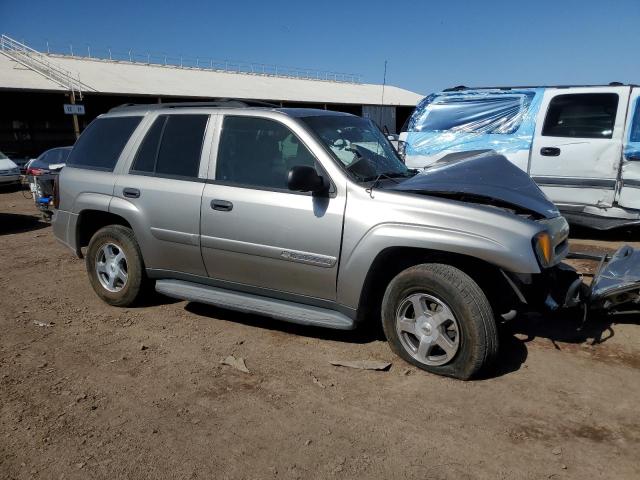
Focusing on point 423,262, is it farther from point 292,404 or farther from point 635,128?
point 635,128

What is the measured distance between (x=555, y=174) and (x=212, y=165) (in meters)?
5.11

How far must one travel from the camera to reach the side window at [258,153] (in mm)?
4148

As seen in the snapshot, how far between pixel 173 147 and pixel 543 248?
10.3 ft

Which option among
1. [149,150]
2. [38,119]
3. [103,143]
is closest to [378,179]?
[149,150]

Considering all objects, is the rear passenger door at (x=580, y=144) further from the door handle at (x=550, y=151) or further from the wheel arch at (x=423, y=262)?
the wheel arch at (x=423, y=262)

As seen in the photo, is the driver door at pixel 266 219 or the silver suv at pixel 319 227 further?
the driver door at pixel 266 219

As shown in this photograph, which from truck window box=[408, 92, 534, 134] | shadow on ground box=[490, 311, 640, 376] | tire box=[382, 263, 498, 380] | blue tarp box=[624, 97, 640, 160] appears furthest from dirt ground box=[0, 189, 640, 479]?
truck window box=[408, 92, 534, 134]

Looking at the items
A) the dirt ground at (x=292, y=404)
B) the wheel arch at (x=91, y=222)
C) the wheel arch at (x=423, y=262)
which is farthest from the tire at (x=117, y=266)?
the wheel arch at (x=423, y=262)

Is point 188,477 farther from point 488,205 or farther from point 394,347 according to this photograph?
point 488,205

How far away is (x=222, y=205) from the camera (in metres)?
4.29

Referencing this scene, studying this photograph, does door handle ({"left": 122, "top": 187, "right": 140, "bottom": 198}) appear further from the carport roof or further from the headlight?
the carport roof

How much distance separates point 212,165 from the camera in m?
4.47

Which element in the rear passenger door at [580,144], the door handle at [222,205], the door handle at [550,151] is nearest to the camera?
the door handle at [222,205]

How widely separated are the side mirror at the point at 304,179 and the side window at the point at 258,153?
277 mm
